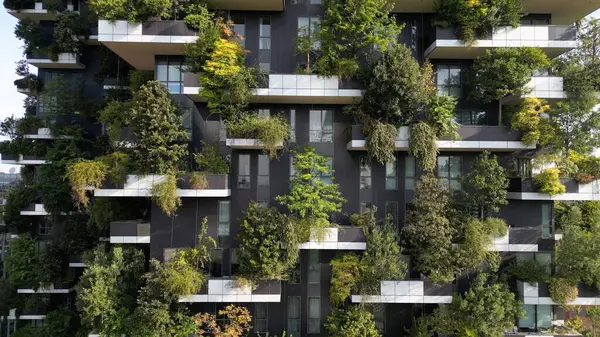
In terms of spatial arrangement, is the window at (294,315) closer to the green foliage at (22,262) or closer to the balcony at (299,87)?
the balcony at (299,87)

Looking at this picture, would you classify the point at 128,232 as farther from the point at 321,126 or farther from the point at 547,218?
the point at 547,218

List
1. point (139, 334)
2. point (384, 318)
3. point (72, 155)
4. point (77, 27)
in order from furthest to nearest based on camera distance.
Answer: point (77, 27)
point (72, 155)
point (384, 318)
point (139, 334)

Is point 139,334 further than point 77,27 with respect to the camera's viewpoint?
No

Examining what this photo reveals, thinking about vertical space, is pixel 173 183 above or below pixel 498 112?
below

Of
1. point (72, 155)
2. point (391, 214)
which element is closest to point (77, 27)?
point (72, 155)

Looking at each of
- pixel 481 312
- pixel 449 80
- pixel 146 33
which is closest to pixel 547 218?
pixel 481 312

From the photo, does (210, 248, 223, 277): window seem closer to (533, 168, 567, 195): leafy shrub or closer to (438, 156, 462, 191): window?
(438, 156, 462, 191): window

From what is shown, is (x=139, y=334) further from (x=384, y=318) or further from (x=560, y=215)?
(x=560, y=215)
